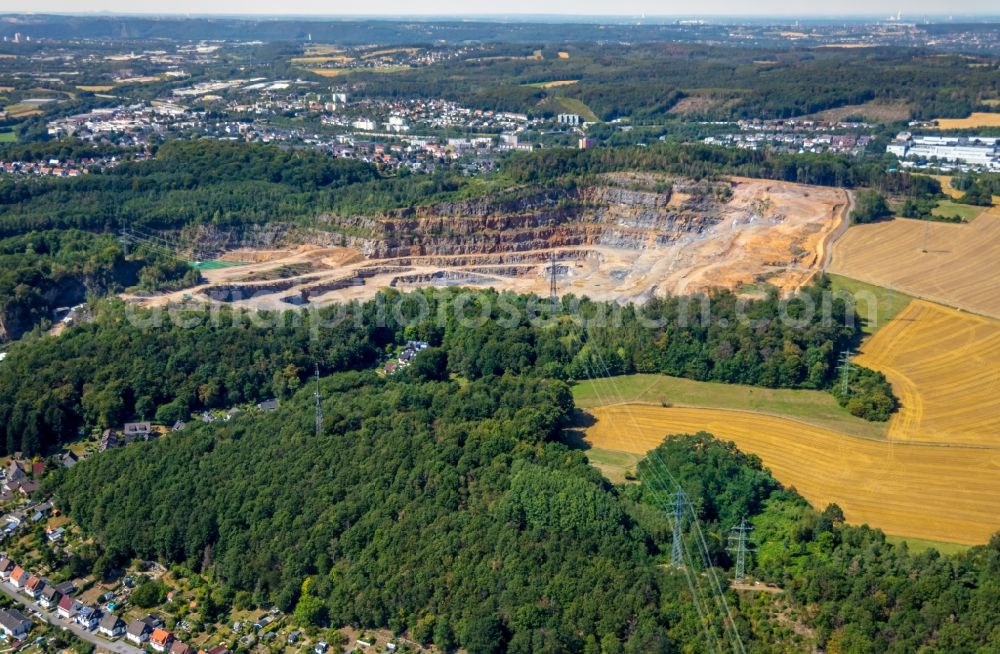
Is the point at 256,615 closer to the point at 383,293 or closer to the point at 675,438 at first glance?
the point at 675,438

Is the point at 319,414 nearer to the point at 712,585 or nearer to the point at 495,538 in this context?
the point at 495,538

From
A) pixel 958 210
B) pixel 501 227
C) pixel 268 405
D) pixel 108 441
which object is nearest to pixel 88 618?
pixel 108 441

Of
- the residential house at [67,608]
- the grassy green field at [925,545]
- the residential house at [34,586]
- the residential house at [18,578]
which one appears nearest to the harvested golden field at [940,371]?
the grassy green field at [925,545]

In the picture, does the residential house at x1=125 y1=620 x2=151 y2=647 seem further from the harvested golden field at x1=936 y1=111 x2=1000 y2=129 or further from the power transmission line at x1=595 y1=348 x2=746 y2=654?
the harvested golden field at x1=936 y1=111 x2=1000 y2=129

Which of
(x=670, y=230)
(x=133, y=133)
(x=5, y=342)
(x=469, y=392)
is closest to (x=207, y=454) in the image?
(x=469, y=392)

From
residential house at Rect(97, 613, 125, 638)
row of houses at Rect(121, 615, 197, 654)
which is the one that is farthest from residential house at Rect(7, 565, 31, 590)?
row of houses at Rect(121, 615, 197, 654)

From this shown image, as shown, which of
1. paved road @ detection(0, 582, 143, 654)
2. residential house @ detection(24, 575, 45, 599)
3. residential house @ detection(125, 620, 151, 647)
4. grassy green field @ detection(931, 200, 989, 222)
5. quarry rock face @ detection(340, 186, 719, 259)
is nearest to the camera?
paved road @ detection(0, 582, 143, 654)
